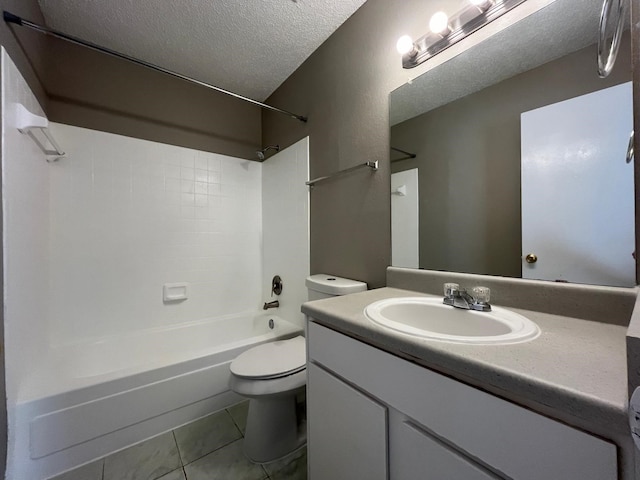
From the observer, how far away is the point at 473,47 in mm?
969

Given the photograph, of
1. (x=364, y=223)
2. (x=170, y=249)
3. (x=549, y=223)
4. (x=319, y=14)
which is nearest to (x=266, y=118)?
(x=319, y=14)

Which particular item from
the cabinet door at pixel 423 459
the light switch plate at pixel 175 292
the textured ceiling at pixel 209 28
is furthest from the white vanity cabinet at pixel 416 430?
the textured ceiling at pixel 209 28

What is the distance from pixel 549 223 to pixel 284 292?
176 centimetres

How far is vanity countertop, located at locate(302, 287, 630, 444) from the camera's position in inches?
13.6

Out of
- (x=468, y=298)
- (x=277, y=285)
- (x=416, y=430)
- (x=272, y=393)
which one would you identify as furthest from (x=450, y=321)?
(x=277, y=285)

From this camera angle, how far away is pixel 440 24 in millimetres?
980

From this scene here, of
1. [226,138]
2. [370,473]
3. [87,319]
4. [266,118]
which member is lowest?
[370,473]

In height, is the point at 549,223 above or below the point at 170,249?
above

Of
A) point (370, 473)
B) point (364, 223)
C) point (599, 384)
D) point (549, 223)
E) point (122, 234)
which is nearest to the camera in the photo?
point (599, 384)

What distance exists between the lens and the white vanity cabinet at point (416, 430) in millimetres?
377

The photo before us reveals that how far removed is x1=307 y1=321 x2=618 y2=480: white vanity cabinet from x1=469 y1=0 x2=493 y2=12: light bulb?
1.28 metres

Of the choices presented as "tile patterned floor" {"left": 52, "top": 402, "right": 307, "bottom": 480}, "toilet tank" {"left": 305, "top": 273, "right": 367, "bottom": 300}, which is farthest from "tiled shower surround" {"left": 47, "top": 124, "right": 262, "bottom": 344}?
"toilet tank" {"left": 305, "top": 273, "right": 367, "bottom": 300}

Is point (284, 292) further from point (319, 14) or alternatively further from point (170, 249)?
point (319, 14)

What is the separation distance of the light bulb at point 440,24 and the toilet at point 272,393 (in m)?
1.20
